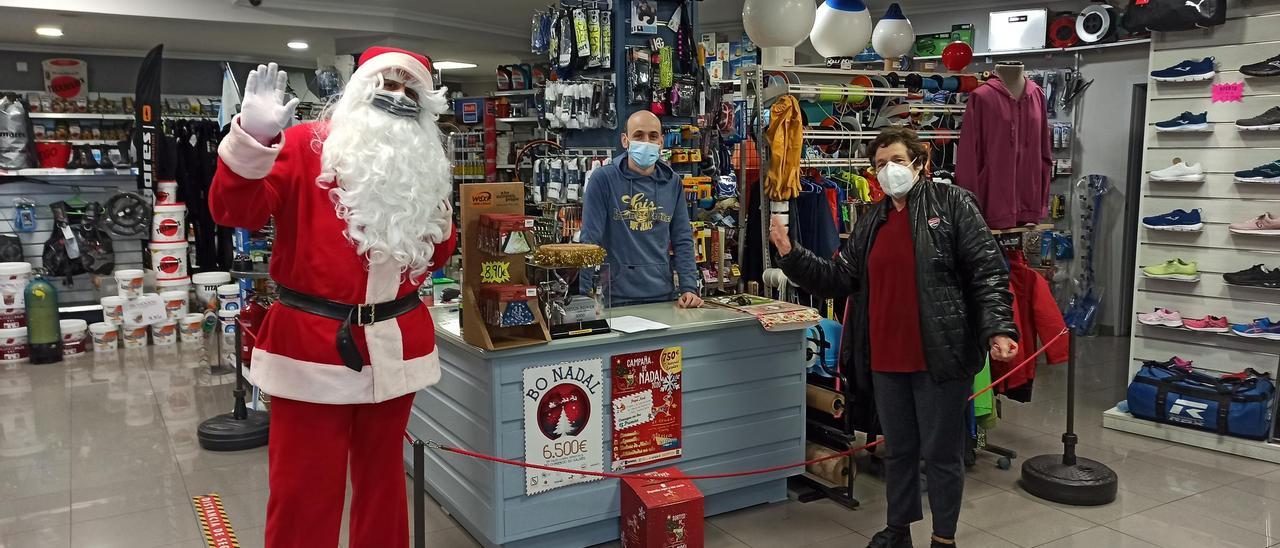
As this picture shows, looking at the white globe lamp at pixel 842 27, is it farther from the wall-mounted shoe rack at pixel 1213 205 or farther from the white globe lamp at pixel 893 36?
the wall-mounted shoe rack at pixel 1213 205

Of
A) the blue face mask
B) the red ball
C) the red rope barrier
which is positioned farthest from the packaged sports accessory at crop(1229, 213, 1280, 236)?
the blue face mask

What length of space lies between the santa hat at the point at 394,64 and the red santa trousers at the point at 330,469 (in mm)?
938

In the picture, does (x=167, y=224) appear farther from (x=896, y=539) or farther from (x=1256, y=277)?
(x=1256, y=277)

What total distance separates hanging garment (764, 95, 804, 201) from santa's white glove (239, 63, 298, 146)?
280 cm

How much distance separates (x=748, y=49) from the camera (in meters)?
10.2

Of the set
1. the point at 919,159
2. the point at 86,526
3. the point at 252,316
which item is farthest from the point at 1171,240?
the point at 86,526

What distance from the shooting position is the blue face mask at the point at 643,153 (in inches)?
161

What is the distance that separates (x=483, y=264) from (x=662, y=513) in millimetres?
1139

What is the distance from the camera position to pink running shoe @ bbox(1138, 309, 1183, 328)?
5332 millimetres

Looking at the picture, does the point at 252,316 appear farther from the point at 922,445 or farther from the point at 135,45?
the point at 135,45

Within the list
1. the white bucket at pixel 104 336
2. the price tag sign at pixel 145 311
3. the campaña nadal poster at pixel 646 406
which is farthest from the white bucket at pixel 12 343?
the campaña nadal poster at pixel 646 406

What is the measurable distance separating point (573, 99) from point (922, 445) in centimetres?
305

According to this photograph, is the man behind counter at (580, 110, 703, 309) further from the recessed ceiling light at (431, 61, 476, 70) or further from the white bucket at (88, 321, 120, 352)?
the recessed ceiling light at (431, 61, 476, 70)

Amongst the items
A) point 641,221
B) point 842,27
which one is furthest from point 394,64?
point 842,27
